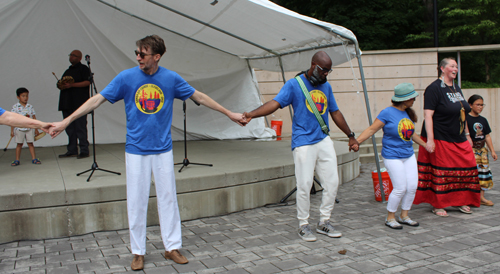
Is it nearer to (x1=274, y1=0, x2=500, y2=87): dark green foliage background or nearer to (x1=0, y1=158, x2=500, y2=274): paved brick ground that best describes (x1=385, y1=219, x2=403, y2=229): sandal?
(x1=0, y1=158, x2=500, y2=274): paved brick ground

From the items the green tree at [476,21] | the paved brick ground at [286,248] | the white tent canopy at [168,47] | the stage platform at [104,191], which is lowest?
the paved brick ground at [286,248]

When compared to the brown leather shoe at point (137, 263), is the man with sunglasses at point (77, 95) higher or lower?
higher

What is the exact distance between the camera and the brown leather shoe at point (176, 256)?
358 cm

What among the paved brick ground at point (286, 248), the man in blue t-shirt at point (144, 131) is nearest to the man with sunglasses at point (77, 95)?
the paved brick ground at point (286, 248)

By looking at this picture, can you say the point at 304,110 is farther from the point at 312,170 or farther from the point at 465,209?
the point at 465,209

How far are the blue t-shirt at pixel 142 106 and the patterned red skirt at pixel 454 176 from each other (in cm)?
348

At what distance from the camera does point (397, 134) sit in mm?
4523

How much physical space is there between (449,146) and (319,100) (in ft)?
6.59

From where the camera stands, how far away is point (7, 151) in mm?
8008

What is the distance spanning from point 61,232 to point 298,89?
2.95 m

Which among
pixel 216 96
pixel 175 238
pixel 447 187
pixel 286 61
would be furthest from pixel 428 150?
pixel 216 96

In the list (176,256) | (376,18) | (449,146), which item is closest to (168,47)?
(449,146)

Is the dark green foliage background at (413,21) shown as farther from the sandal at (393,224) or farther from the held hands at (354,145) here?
the held hands at (354,145)

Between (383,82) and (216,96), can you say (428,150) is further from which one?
(383,82)
